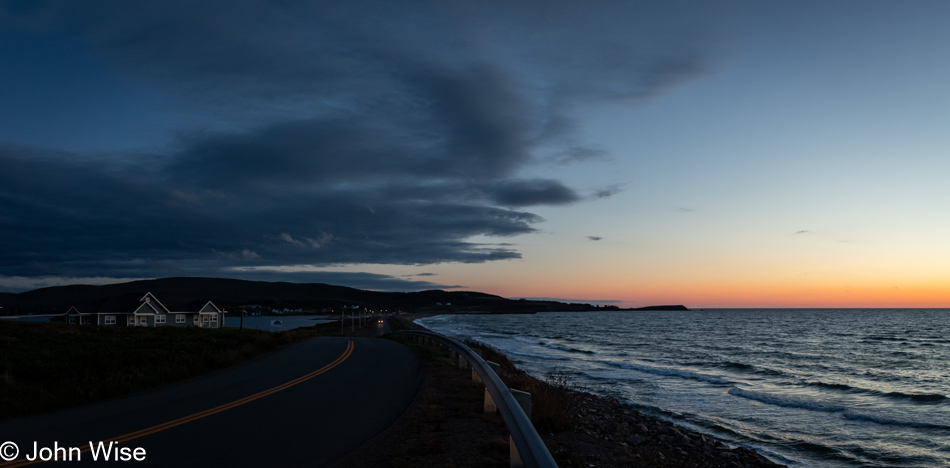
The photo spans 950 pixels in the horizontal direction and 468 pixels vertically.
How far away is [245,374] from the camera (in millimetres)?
16859

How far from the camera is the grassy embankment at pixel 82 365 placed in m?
11.8

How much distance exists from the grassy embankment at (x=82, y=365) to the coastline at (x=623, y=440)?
10.1m

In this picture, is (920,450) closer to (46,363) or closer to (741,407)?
(741,407)

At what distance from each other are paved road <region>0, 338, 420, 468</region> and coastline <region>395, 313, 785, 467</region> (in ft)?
10.3

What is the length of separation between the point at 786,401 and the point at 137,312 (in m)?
66.8

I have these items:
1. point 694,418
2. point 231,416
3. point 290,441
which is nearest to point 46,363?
point 231,416

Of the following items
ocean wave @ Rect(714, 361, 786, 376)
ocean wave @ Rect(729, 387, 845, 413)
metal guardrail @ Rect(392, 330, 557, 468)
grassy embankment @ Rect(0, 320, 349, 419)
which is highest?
metal guardrail @ Rect(392, 330, 557, 468)

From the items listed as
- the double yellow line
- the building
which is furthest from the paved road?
the building

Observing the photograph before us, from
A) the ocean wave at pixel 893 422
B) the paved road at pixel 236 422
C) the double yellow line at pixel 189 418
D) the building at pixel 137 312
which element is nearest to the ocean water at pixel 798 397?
the ocean wave at pixel 893 422

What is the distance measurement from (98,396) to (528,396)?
36.1 feet

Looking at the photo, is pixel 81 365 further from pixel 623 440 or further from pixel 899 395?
pixel 899 395

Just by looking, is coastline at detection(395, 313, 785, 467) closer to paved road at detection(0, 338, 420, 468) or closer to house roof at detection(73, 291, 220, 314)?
paved road at detection(0, 338, 420, 468)

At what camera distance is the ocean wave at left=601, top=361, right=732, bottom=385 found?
93.1 feet

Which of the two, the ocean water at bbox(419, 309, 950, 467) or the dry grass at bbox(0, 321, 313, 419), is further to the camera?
the ocean water at bbox(419, 309, 950, 467)
